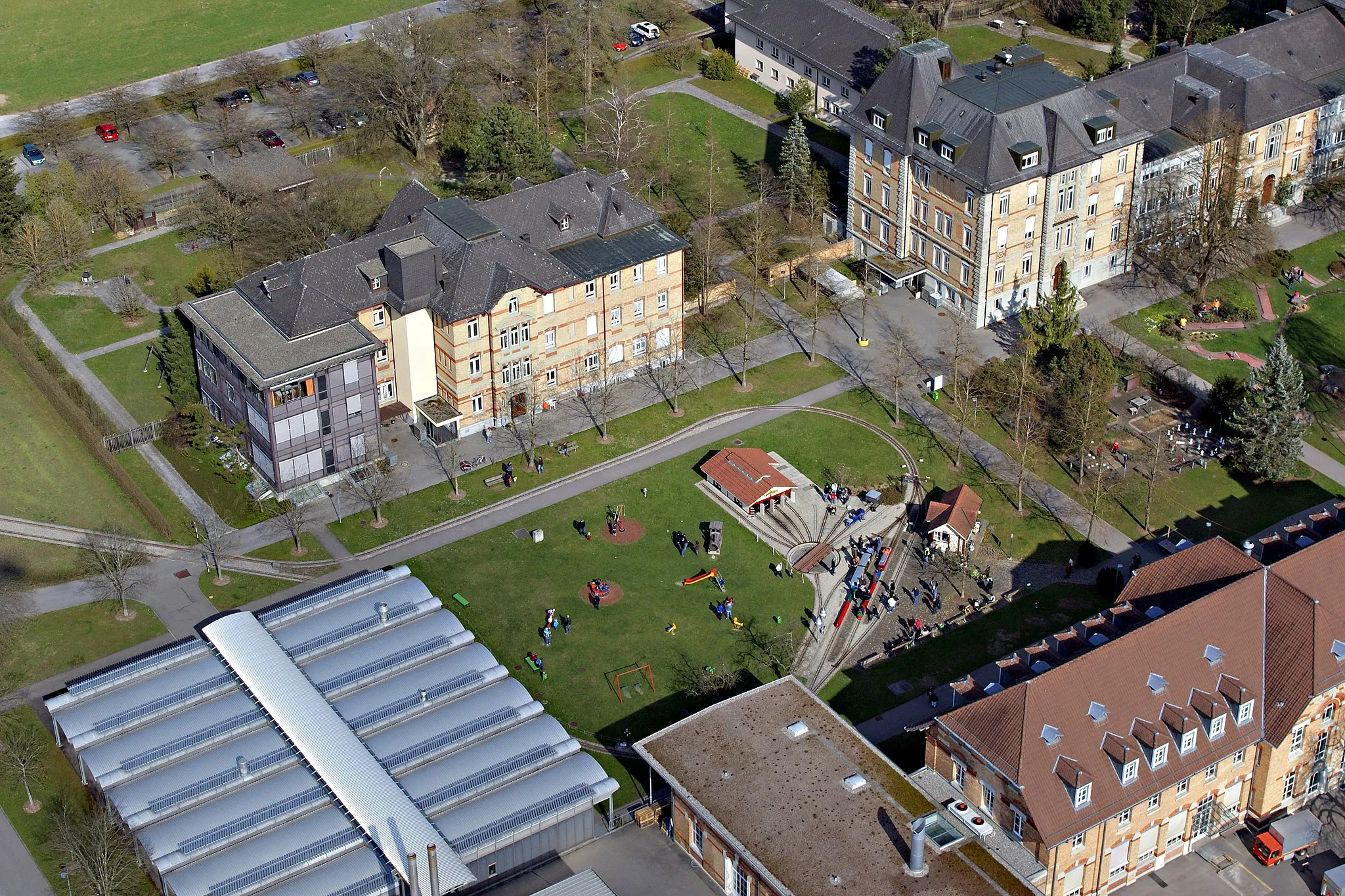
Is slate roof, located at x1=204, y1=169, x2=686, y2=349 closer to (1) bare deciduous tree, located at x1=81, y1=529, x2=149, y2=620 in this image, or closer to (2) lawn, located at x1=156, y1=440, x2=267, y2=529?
(2) lawn, located at x1=156, y1=440, x2=267, y2=529

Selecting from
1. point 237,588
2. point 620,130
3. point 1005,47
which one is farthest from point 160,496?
point 1005,47

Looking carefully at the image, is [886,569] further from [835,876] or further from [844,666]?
[835,876]

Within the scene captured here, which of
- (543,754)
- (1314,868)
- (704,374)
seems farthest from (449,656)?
(1314,868)

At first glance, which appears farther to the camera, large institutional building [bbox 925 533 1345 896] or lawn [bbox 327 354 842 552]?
lawn [bbox 327 354 842 552]

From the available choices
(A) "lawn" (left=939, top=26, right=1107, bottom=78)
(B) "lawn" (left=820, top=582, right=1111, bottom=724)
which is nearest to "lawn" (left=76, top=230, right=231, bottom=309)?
(B) "lawn" (left=820, top=582, right=1111, bottom=724)

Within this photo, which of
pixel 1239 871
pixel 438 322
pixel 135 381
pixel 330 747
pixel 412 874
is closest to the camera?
pixel 412 874

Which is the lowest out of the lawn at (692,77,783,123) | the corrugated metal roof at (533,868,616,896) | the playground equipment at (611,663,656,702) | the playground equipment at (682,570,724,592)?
the playground equipment at (611,663,656,702)

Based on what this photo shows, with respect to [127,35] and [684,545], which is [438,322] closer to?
[684,545]
